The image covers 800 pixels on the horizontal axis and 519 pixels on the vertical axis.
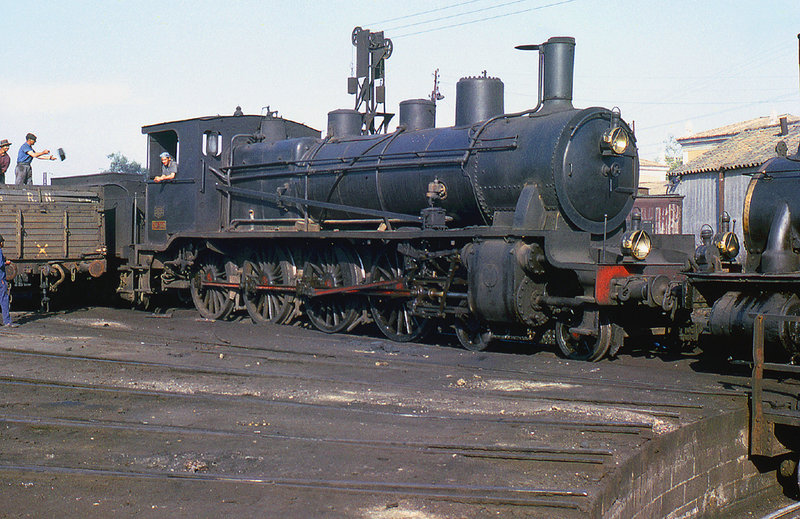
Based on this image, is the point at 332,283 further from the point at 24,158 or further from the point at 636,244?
the point at 24,158

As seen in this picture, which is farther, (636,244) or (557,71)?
(557,71)

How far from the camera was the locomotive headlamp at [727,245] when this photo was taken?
819 cm

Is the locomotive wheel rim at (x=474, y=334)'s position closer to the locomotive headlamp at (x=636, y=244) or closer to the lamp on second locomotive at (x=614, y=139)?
the locomotive headlamp at (x=636, y=244)

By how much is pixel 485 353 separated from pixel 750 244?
120 inches

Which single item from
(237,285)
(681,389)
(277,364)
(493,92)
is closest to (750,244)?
(681,389)

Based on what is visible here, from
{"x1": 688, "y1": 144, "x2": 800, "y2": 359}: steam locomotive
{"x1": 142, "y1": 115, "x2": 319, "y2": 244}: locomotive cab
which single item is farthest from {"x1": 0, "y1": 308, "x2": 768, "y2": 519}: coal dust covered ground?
{"x1": 142, "y1": 115, "x2": 319, "y2": 244}: locomotive cab

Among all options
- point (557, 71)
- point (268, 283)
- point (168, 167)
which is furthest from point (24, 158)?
point (557, 71)

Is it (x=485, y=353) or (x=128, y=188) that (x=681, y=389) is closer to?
(x=485, y=353)

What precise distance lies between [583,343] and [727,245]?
1.85m

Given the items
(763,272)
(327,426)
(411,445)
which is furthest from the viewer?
(763,272)

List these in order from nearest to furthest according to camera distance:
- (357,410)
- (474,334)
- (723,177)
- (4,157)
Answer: (357,410)
(474,334)
(4,157)
(723,177)

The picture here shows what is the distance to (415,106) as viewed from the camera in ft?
37.0

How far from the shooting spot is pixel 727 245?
825 cm

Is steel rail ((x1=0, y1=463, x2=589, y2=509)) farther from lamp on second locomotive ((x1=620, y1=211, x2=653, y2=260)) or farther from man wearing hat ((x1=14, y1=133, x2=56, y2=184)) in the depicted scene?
man wearing hat ((x1=14, y1=133, x2=56, y2=184))
